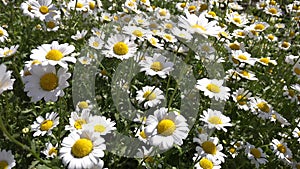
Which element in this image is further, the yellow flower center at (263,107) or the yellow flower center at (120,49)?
the yellow flower center at (263,107)

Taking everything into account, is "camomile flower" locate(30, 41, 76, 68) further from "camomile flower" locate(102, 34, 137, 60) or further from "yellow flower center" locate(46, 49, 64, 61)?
"camomile flower" locate(102, 34, 137, 60)

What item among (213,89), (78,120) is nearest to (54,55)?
(78,120)

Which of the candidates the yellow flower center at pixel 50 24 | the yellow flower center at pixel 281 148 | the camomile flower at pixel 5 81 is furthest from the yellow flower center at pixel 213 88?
the yellow flower center at pixel 50 24

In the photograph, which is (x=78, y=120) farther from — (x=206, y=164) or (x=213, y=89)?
(x=213, y=89)

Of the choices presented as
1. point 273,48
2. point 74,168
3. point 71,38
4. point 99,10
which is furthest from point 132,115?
point 273,48

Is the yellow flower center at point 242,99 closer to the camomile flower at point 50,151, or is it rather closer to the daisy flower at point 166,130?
the daisy flower at point 166,130

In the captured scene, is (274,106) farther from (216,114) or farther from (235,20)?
(216,114)

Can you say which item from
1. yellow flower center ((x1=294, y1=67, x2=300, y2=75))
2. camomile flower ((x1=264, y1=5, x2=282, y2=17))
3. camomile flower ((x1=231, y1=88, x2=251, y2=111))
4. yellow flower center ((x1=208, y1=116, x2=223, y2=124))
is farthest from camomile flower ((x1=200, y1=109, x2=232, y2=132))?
camomile flower ((x1=264, y1=5, x2=282, y2=17))
